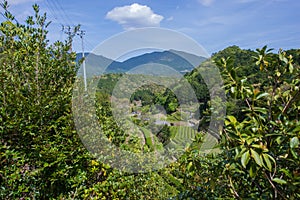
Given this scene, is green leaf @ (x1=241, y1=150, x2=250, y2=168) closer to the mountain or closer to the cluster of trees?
the cluster of trees

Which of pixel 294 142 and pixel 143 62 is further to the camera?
pixel 143 62

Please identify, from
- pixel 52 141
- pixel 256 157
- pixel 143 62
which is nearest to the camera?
pixel 256 157

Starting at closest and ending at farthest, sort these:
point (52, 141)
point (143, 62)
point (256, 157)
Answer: point (256, 157), point (52, 141), point (143, 62)

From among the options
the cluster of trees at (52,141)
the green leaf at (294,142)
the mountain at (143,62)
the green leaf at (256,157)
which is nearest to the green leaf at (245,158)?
the green leaf at (256,157)

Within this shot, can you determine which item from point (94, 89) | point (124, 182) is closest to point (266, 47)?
point (124, 182)

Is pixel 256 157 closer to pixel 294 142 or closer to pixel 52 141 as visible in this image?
pixel 294 142

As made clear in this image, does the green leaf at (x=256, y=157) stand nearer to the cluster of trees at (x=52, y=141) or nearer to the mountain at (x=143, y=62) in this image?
the cluster of trees at (x=52, y=141)

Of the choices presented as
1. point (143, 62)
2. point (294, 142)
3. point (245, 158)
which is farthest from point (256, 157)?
point (143, 62)

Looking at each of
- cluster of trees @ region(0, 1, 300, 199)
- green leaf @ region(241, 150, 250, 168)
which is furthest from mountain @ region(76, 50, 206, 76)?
green leaf @ region(241, 150, 250, 168)
